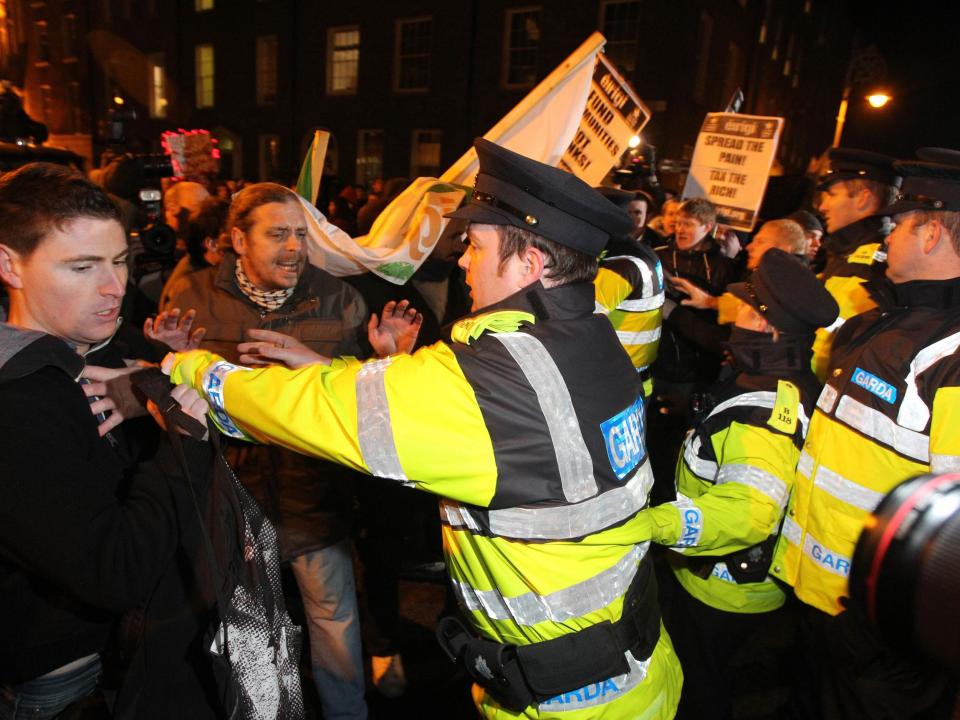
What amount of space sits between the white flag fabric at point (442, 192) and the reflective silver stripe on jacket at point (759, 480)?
7.34ft

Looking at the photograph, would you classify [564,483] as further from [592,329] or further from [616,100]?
[616,100]

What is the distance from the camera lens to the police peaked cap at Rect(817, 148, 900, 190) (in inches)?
149

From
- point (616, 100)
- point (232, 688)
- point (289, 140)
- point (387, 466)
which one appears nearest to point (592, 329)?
point (387, 466)

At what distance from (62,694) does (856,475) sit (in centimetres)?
283

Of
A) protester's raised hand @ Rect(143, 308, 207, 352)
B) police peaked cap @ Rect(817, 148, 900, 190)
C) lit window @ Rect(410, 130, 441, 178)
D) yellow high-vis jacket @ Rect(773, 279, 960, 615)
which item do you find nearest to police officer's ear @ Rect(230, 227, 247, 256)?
protester's raised hand @ Rect(143, 308, 207, 352)

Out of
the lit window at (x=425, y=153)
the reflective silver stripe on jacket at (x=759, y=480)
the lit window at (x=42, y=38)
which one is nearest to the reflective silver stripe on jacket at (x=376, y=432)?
the reflective silver stripe on jacket at (x=759, y=480)

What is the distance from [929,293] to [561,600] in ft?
6.41

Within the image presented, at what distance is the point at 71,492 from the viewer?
4.71 ft

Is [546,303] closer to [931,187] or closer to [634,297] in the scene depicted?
[931,187]

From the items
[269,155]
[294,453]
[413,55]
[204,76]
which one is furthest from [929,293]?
[204,76]

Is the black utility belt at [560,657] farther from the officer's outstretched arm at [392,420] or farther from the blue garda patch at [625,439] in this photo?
the officer's outstretched arm at [392,420]

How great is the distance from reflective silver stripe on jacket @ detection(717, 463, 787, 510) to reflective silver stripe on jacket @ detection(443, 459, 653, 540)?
756 mm

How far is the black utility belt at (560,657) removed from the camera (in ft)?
5.48

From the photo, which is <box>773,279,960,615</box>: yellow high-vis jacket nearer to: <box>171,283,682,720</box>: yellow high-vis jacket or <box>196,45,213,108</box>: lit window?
<box>171,283,682,720</box>: yellow high-vis jacket
